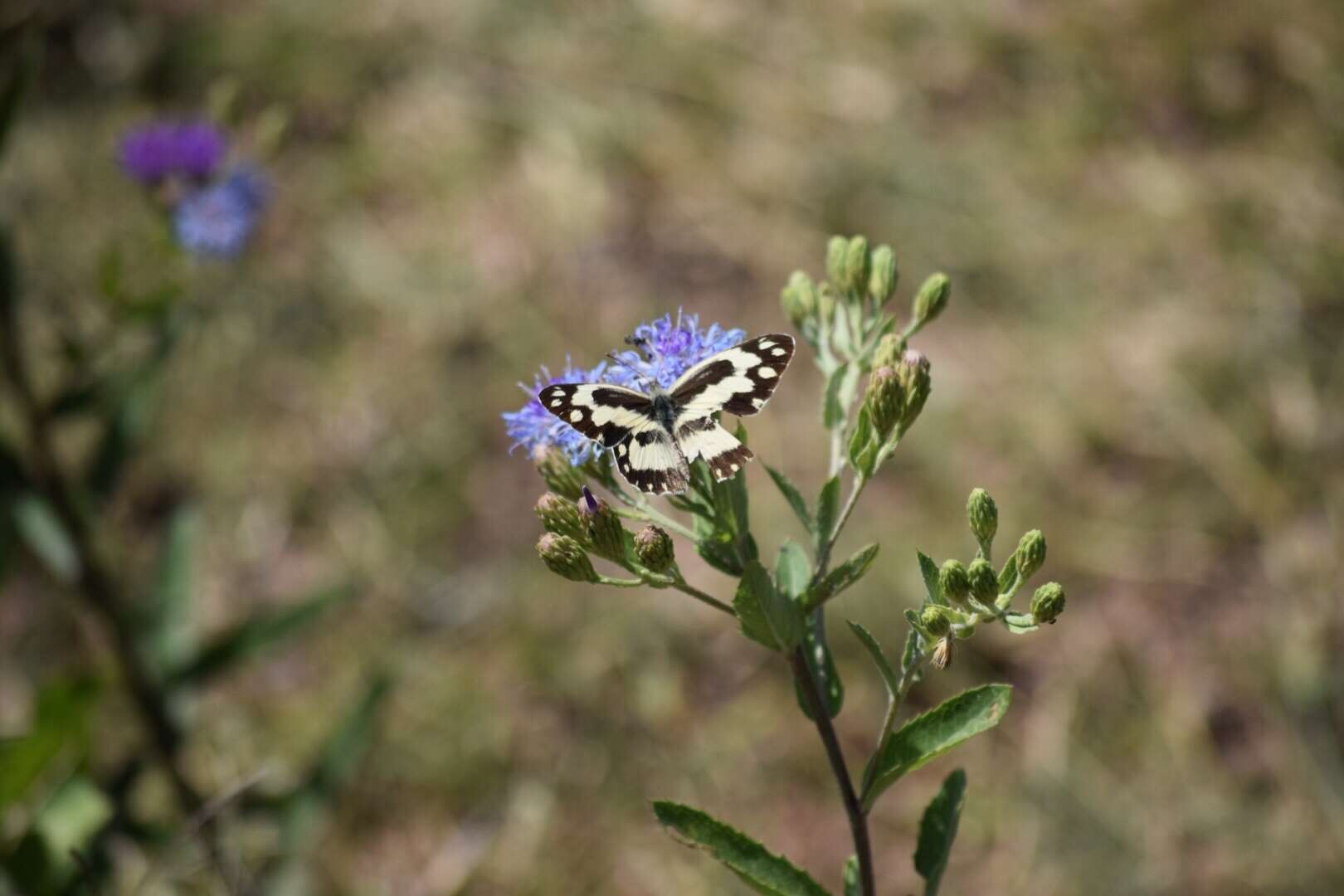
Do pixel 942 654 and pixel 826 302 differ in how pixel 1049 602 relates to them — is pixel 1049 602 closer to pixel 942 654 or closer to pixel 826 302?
pixel 942 654

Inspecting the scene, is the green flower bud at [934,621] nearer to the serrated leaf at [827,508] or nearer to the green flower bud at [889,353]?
the serrated leaf at [827,508]

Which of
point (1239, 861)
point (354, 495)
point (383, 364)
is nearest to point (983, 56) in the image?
point (383, 364)

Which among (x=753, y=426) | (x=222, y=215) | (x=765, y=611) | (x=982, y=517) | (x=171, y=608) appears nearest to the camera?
(x=765, y=611)

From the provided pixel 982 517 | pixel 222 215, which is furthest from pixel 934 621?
pixel 222 215

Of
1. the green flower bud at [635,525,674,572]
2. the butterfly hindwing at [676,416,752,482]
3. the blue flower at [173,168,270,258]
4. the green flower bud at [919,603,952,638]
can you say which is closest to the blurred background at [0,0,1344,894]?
the blue flower at [173,168,270,258]

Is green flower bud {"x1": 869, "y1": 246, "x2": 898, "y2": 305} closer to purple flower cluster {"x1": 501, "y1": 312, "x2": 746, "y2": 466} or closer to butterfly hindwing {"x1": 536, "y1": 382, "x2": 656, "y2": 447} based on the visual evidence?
purple flower cluster {"x1": 501, "y1": 312, "x2": 746, "y2": 466}

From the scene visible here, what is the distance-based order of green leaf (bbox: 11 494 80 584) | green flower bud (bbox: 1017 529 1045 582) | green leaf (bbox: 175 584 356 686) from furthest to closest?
1. green leaf (bbox: 175 584 356 686)
2. green leaf (bbox: 11 494 80 584)
3. green flower bud (bbox: 1017 529 1045 582)
